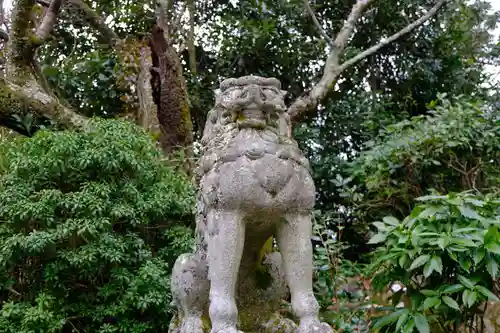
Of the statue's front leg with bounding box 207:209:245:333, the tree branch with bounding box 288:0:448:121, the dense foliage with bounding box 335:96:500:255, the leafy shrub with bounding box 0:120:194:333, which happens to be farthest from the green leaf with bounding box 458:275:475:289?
the tree branch with bounding box 288:0:448:121

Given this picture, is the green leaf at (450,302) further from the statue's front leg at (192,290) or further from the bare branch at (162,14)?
the bare branch at (162,14)

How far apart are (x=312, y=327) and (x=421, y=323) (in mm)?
989

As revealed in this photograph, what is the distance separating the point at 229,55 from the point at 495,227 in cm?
512

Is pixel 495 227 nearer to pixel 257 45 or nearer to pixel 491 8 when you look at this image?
pixel 257 45

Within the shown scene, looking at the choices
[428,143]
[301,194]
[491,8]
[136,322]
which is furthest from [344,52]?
[301,194]

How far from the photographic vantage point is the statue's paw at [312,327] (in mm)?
2211

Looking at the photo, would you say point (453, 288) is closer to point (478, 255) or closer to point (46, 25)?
point (478, 255)

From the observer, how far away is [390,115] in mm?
7520

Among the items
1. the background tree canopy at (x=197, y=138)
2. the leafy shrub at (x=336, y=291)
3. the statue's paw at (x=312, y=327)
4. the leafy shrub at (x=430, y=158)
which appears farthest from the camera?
the leafy shrub at (x=430, y=158)

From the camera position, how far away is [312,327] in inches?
87.4

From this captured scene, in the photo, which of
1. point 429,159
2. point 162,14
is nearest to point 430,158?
point 429,159

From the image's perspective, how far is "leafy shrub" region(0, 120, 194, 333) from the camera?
3.77 meters

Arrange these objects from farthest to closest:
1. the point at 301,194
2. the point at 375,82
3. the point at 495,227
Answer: the point at 375,82
the point at 495,227
the point at 301,194

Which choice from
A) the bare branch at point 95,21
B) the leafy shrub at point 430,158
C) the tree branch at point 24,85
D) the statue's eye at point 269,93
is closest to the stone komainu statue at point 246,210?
the statue's eye at point 269,93
